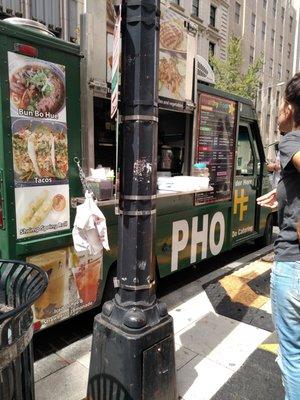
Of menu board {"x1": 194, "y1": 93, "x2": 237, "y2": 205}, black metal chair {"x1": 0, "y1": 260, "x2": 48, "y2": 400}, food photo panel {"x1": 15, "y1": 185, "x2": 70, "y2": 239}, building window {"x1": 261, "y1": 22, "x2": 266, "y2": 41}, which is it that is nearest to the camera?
black metal chair {"x1": 0, "y1": 260, "x2": 48, "y2": 400}

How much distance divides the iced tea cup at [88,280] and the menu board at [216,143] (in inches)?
62.7

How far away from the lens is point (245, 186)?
5430mm

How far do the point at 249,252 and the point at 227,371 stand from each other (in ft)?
12.0

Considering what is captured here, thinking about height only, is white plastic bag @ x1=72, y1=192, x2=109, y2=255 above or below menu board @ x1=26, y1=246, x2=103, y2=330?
above

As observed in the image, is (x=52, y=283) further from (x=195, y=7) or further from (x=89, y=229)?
(x=195, y=7)

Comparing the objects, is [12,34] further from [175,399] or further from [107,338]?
[175,399]

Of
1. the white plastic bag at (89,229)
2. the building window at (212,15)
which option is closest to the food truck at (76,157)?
the white plastic bag at (89,229)

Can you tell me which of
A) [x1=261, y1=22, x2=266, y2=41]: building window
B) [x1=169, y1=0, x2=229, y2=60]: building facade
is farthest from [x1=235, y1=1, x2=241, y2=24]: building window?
[x1=261, y1=22, x2=266, y2=41]: building window

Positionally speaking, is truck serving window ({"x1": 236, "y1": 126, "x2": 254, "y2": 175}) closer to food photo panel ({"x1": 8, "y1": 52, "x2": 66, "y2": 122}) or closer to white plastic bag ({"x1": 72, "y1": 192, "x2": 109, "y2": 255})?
white plastic bag ({"x1": 72, "y1": 192, "x2": 109, "y2": 255})

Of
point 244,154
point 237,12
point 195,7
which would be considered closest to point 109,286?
point 244,154

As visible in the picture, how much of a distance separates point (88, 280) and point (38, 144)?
1203 millimetres

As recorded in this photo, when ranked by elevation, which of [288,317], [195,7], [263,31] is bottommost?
[288,317]

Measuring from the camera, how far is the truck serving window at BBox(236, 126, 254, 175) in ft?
17.7

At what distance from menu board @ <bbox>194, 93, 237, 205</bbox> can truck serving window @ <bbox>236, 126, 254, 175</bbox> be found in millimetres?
452
